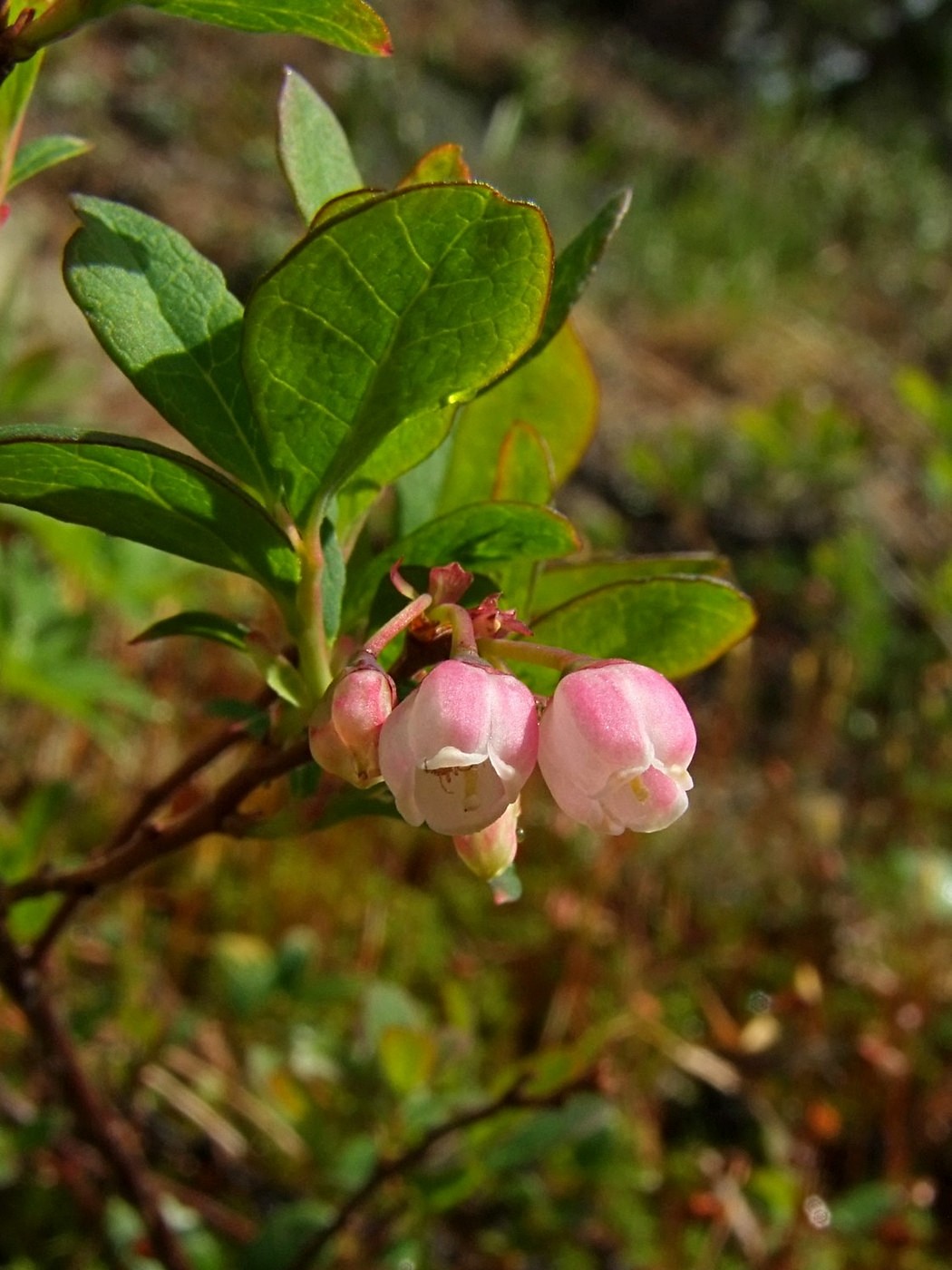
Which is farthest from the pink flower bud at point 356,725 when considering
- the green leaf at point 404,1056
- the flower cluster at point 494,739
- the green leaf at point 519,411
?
the green leaf at point 404,1056

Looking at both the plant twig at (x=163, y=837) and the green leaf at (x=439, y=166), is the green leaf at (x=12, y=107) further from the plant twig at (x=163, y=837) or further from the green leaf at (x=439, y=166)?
the plant twig at (x=163, y=837)

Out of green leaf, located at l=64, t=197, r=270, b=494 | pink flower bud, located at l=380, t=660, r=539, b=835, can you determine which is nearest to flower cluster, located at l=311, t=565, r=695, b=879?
pink flower bud, located at l=380, t=660, r=539, b=835

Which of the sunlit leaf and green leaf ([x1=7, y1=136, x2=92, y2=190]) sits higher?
the sunlit leaf

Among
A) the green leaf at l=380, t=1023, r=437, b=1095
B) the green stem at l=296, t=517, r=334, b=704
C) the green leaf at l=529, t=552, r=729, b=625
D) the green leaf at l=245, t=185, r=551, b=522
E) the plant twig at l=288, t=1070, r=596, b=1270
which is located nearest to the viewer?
the green leaf at l=245, t=185, r=551, b=522

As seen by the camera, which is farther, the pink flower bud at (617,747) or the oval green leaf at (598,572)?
the oval green leaf at (598,572)

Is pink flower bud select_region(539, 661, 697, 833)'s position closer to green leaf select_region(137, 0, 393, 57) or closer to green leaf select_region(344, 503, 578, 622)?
green leaf select_region(344, 503, 578, 622)

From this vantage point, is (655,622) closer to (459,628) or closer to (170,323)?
(459,628)

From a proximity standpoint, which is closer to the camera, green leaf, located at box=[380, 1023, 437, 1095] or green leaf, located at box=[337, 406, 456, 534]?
green leaf, located at box=[337, 406, 456, 534]
